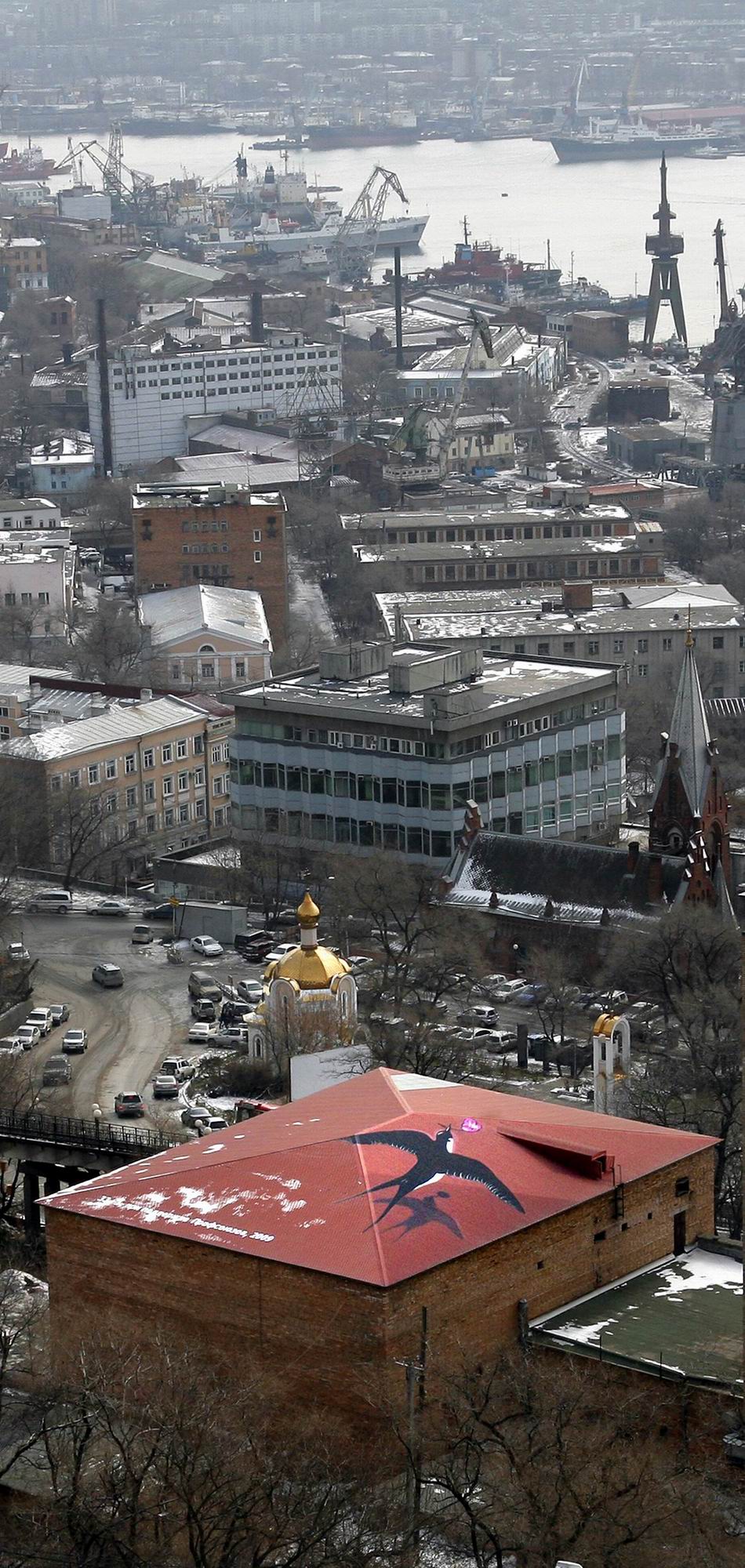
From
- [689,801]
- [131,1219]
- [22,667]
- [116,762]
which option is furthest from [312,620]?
[131,1219]

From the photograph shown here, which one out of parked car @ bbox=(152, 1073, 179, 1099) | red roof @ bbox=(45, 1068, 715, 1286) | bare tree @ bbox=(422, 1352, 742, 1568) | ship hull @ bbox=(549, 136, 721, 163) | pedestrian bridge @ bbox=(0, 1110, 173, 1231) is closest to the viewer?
bare tree @ bbox=(422, 1352, 742, 1568)

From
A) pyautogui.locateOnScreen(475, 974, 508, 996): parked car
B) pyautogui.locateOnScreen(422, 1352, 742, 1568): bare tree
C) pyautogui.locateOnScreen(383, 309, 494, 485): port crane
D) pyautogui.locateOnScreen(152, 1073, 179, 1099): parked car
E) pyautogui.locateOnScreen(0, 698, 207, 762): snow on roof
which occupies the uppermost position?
pyautogui.locateOnScreen(422, 1352, 742, 1568): bare tree

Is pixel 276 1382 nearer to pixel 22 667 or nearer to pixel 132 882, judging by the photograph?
pixel 132 882

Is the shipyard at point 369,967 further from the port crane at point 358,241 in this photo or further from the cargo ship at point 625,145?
the cargo ship at point 625,145

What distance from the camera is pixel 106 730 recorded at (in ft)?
144

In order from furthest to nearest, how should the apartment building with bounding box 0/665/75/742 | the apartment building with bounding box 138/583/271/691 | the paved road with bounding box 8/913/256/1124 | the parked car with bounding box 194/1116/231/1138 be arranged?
1. the apartment building with bounding box 138/583/271/691
2. the apartment building with bounding box 0/665/75/742
3. the paved road with bounding box 8/913/256/1124
4. the parked car with bounding box 194/1116/231/1138

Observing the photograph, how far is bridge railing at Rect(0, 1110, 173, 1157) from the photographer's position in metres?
27.0

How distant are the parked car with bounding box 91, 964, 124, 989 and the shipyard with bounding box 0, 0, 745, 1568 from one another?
38 mm

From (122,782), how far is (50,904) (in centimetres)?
414

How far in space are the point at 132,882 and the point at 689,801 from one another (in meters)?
8.60

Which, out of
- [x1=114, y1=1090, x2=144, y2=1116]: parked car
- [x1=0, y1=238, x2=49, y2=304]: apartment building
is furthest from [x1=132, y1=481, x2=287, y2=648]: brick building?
[x1=0, y1=238, x2=49, y2=304]: apartment building

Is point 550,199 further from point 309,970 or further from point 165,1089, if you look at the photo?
point 165,1089

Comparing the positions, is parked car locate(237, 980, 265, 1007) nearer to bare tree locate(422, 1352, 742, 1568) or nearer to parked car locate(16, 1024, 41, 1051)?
parked car locate(16, 1024, 41, 1051)

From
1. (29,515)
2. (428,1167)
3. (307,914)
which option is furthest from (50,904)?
(29,515)
